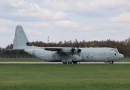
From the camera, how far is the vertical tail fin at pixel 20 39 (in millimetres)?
83125

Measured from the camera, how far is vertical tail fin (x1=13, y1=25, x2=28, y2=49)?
8312 centimetres

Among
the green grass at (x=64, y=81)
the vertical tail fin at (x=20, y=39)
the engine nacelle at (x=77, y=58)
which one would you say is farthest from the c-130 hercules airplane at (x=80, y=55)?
the green grass at (x=64, y=81)

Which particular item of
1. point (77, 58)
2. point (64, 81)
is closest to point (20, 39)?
point (77, 58)

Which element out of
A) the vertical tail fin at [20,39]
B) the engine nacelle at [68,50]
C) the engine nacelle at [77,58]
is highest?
the vertical tail fin at [20,39]

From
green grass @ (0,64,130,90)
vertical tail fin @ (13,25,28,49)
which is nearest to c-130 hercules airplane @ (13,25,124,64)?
vertical tail fin @ (13,25,28,49)

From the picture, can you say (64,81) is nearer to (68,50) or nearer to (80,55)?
(68,50)

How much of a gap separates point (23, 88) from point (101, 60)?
A: 5426 cm

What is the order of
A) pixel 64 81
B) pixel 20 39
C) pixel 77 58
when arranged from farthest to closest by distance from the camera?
1. pixel 20 39
2. pixel 77 58
3. pixel 64 81

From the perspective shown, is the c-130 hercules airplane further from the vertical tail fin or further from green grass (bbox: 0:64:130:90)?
green grass (bbox: 0:64:130:90)

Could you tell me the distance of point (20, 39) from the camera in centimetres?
8344

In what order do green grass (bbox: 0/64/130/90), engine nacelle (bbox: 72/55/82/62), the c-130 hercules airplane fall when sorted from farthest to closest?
the c-130 hercules airplane
engine nacelle (bbox: 72/55/82/62)
green grass (bbox: 0/64/130/90)

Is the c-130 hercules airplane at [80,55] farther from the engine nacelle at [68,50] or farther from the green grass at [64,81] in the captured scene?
the green grass at [64,81]

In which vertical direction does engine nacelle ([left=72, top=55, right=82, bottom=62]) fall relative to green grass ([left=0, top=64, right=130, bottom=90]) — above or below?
above

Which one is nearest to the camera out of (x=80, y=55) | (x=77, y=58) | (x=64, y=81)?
(x=64, y=81)
